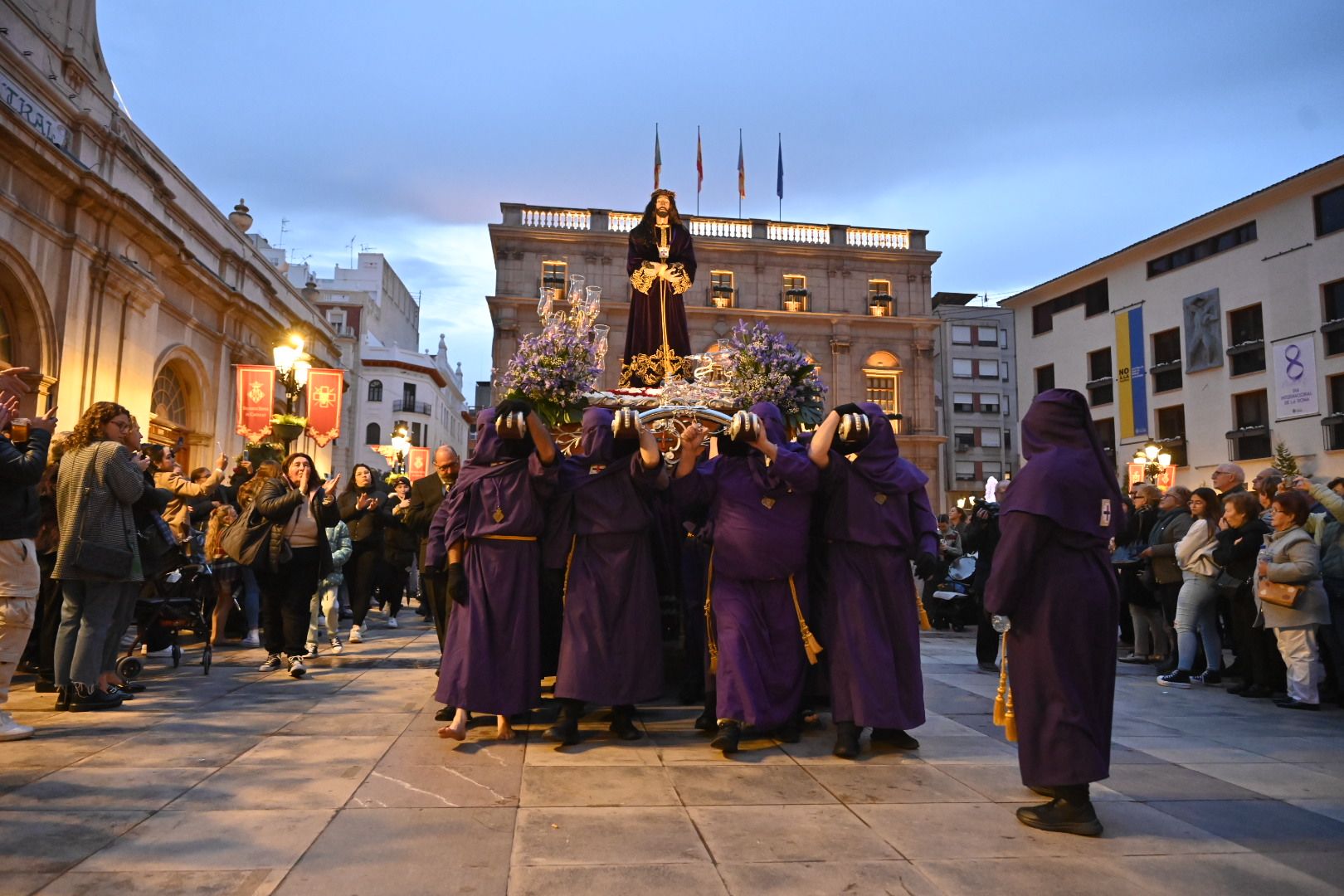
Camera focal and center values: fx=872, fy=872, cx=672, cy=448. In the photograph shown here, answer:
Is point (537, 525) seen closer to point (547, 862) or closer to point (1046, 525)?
point (547, 862)

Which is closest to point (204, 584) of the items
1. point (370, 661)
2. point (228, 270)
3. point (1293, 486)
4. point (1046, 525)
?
point (370, 661)

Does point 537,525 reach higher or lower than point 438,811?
higher

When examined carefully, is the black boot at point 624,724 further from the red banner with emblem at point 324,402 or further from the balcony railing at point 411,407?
the balcony railing at point 411,407

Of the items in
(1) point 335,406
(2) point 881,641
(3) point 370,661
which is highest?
(1) point 335,406

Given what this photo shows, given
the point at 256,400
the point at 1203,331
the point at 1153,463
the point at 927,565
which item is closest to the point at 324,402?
the point at 256,400

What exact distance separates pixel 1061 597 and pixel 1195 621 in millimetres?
5354

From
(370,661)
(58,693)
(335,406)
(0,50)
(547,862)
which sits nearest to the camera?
(547,862)

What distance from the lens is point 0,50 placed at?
1323 cm

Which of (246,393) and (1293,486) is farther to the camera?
(246,393)

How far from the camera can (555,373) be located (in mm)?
7105

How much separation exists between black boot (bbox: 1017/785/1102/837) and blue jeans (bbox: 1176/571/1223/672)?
5.25 metres

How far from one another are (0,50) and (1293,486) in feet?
58.2

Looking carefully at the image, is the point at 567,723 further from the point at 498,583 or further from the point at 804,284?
the point at 804,284

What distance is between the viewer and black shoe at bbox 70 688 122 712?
5.66 metres
